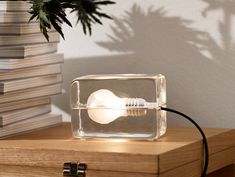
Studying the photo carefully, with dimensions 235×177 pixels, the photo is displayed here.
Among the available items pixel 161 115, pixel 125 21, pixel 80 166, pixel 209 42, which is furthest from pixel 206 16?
pixel 80 166

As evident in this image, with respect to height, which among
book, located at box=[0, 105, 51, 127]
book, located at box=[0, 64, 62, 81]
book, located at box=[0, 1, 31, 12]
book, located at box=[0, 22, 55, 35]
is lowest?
book, located at box=[0, 105, 51, 127]

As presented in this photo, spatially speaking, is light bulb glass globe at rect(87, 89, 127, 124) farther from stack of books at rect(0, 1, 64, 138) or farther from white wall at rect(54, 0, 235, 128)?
white wall at rect(54, 0, 235, 128)

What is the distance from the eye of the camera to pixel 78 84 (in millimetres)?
1415

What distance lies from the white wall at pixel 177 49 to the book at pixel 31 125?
17 centimetres

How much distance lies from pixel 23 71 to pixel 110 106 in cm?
23

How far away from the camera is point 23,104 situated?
1506 mm

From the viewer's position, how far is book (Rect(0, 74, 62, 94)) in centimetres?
143

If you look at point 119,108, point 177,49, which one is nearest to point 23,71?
point 119,108

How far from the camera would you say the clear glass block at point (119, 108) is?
1352mm

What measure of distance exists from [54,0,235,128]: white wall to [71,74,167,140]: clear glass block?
226mm

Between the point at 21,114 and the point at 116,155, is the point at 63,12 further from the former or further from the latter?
the point at 116,155

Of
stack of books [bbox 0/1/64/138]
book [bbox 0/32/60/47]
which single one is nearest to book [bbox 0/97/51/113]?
stack of books [bbox 0/1/64/138]

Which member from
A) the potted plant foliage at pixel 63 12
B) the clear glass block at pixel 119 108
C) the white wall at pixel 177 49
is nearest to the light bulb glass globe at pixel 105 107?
the clear glass block at pixel 119 108

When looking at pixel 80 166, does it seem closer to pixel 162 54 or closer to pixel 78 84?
pixel 78 84
